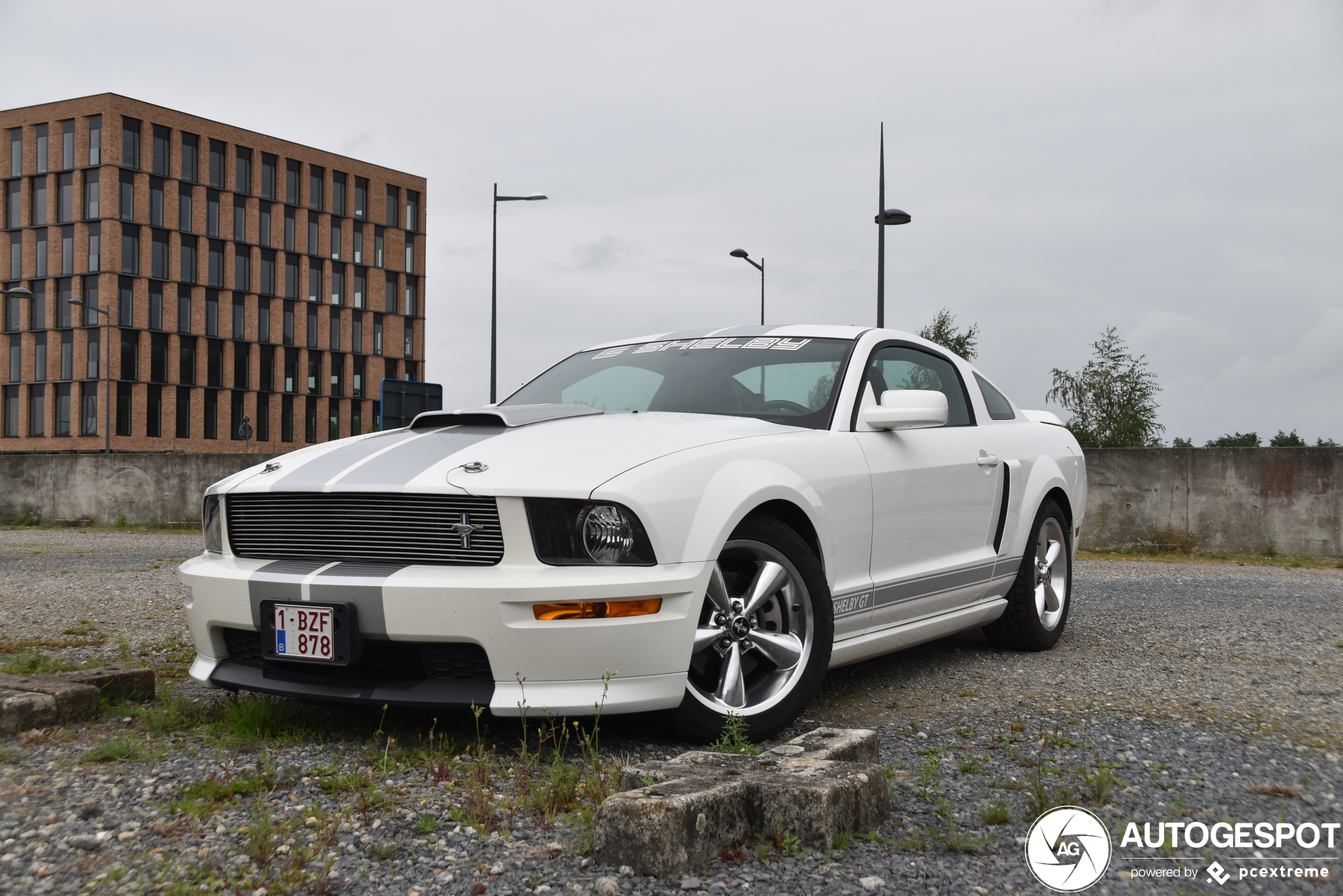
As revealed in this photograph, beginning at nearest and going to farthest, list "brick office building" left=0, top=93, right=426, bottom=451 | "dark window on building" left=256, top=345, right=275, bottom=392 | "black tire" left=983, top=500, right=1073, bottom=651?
1. "black tire" left=983, top=500, right=1073, bottom=651
2. "brick office building" left=0, top=93, right=426, bottom=451
3. "dark window on building" left=256, top=345, right=275, bottom=392

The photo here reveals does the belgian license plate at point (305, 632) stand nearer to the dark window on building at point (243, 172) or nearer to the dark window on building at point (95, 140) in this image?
the dark window on building at point (95, 140)

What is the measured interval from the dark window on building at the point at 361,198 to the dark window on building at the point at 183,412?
49.6ft

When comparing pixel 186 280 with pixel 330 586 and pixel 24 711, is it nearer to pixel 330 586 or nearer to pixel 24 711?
pixel 24 711

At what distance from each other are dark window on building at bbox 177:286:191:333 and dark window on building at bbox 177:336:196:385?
47cm

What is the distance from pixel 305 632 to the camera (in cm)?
349

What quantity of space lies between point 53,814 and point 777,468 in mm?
2331

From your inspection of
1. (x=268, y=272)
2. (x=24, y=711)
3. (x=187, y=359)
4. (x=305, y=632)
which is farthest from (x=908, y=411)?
(x=268, y=272)

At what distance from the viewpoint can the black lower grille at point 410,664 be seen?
3432 millimetres

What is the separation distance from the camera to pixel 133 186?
5928 centimetres

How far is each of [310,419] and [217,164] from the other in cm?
1542

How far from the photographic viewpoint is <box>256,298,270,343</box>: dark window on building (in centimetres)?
6562

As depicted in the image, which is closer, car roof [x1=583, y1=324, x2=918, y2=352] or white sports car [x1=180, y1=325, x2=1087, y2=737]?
white sports car [x1=180, y1=325, x2=1087, y2=737]

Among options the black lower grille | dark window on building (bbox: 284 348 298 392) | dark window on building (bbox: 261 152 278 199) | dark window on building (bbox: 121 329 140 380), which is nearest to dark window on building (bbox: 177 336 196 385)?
dark window on building (bbox: 121 329 140 380)

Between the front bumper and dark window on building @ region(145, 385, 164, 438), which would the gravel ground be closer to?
the front bumper
